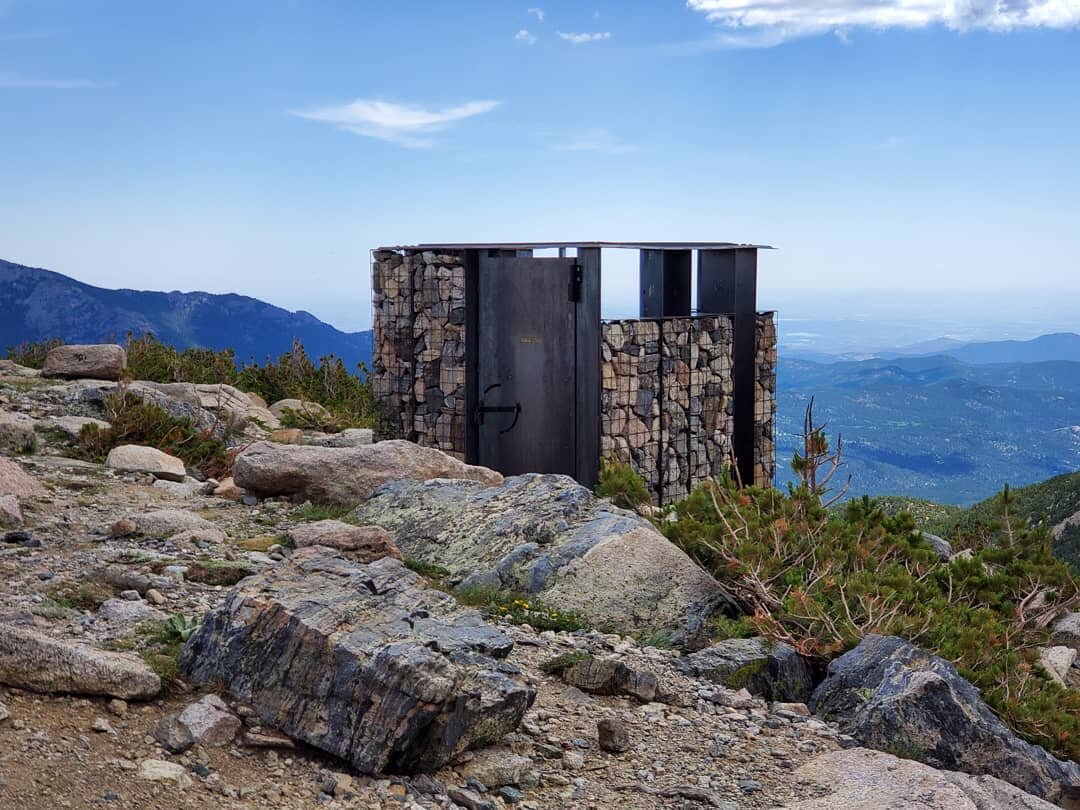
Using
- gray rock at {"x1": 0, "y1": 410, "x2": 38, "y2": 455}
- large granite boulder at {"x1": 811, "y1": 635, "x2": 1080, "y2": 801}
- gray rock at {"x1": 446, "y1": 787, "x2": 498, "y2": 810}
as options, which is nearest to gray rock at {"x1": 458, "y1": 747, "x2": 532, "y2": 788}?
gray rock at {"x1": 446, "y1": 787, "x2": 498, "y2": 810}

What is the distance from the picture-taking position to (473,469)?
9453 millimetres

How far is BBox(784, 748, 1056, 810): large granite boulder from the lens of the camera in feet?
14.9

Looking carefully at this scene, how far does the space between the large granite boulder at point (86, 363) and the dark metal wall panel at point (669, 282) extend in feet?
23.5

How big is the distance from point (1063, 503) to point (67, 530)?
17.3 meters

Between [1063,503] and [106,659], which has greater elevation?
[106,659]

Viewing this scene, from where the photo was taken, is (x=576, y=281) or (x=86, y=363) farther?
(x=86, y=363)

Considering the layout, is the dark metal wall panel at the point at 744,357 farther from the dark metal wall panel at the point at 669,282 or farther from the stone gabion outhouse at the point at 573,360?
the dark metal wall panel at the point at 669,282

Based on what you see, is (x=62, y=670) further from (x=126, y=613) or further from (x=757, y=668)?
(x=757, y=668)

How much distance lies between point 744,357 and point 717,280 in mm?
880

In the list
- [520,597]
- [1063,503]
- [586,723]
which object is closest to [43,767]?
[586,723]

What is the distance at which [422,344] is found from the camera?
11469 mm

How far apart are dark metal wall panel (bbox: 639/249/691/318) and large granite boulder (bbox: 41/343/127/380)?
23.5 ft

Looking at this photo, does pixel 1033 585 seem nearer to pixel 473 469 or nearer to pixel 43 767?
pixel 473 469

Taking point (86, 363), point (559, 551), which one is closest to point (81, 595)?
point (559, 551)
